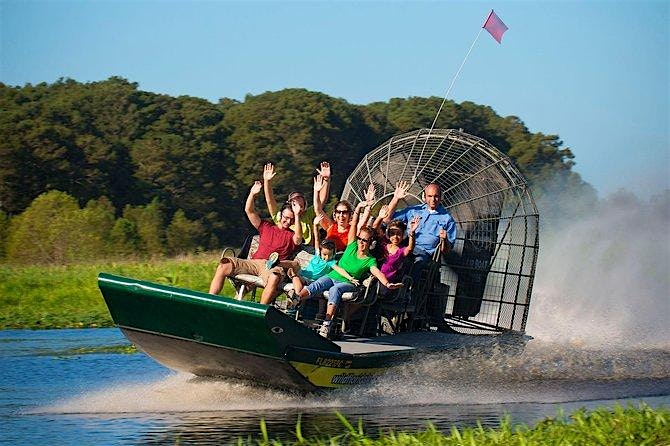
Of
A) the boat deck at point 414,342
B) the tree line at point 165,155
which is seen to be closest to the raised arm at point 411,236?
the boat deck at point 414,342

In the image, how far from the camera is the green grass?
79.8ft

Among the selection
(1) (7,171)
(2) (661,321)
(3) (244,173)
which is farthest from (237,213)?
(2) (661,321)

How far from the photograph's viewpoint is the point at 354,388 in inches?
553

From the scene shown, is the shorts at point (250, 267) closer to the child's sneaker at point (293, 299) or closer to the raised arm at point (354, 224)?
the child's sneaker at point (293, 299)

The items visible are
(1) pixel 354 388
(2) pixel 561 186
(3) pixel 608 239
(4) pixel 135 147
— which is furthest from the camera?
(2) pixel 561 186

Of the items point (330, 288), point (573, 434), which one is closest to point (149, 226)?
point (330, 288)

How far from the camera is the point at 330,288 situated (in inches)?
551

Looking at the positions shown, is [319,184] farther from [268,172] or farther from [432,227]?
[432,227]

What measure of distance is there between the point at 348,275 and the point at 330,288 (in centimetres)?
29

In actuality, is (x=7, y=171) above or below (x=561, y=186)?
below

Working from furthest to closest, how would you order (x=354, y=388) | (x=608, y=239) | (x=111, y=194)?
(x=111, y=194)
(x=608, y=239)
(x=354, y=388)

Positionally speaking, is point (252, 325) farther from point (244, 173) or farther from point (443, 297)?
point (244, 173)

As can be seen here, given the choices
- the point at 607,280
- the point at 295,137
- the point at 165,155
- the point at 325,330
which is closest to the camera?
the point at 325,330

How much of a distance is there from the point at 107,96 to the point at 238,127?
6.53 m
